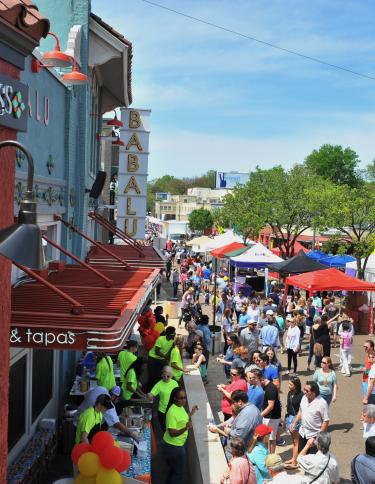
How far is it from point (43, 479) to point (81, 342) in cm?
389

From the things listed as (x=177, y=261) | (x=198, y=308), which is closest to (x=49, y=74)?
(x=198, y=308)

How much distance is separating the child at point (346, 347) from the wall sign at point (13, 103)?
11.2 meters

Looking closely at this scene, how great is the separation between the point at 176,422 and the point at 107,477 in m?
1.92

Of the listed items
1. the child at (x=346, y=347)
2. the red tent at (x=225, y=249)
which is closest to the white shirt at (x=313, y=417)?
the child at (x=346, y=347)

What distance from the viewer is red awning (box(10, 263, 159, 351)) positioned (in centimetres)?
544

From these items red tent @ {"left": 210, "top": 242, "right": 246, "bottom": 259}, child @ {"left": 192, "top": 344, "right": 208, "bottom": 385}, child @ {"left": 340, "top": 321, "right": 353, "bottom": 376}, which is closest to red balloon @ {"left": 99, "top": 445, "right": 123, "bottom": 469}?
child @ {"left": 192, "top": 344, "right": 208, "bottom": 385}

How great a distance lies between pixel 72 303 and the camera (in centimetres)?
595

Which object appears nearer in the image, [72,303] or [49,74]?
[72,303]

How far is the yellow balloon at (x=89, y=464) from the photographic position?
5.93 metres

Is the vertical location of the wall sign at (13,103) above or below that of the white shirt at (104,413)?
above

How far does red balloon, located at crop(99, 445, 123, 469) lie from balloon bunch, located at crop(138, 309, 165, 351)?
729cm

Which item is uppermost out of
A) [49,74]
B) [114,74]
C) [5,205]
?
[114,74]

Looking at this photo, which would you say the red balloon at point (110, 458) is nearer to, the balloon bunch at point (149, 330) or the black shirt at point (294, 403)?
the black shirt at point (294, 403)

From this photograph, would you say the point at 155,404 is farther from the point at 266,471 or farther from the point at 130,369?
the point at 266,471
